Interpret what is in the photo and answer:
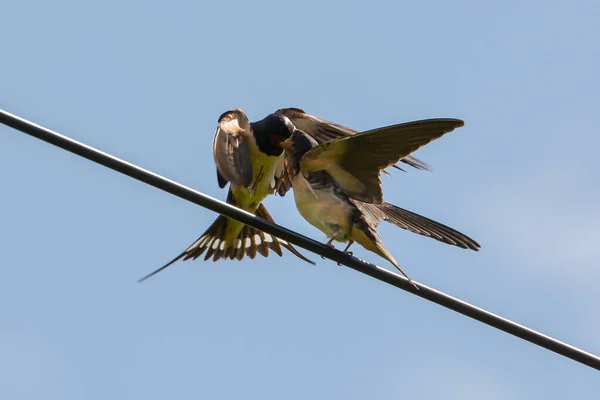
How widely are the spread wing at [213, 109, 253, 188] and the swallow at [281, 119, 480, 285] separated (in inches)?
34.8

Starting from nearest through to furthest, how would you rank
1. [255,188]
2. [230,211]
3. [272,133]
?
1. [230,211]
2. [272,133]
3. [255,188]

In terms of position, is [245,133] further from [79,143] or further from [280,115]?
[79,143]

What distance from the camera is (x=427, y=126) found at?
392cm

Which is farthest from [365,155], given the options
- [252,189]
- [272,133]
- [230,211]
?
[252,189]

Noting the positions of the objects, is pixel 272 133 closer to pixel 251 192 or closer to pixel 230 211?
pixel 251 192

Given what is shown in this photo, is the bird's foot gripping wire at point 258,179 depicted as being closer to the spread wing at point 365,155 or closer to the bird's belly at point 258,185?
the bird's belly at point 258,185

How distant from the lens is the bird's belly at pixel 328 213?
4316mm

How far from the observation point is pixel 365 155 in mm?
4293

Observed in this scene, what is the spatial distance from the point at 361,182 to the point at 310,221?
0.86 feet

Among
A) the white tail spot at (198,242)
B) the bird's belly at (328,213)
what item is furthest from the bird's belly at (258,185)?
the bird's belly at (328,213)

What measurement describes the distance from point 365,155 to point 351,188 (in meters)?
0.17

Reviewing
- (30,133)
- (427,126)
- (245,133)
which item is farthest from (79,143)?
(245,133)

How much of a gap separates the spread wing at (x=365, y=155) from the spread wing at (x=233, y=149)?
937mm

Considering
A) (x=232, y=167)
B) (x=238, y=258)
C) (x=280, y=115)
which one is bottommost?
(x=238, y=258)
